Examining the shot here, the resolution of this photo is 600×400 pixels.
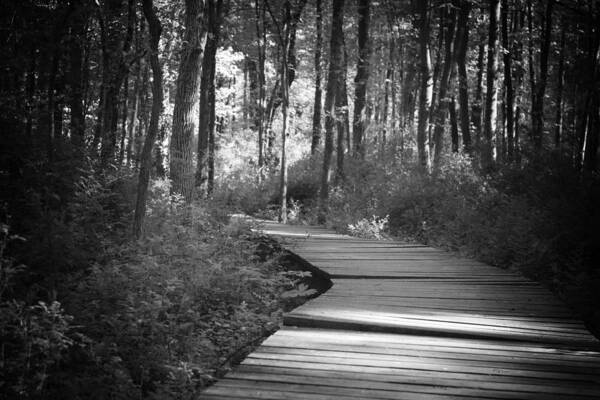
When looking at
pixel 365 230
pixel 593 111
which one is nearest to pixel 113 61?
pixel 365 230

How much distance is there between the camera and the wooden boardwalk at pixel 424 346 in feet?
11.2

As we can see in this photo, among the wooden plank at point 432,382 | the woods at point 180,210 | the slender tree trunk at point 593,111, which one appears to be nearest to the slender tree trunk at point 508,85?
the woods at point 180,210

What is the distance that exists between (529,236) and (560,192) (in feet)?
7.99

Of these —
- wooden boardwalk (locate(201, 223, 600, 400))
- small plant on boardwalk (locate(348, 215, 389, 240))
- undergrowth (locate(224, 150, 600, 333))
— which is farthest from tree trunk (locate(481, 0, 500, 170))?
wooden boardwalk (locate(201, 223, 600, 400))

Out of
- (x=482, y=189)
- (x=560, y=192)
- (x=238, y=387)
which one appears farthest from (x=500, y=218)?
(x=238, y=387)

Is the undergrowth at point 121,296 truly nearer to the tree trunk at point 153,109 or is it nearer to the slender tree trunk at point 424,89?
the tree trunk at point 153,109

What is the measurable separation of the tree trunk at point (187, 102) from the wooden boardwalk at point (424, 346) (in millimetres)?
5429

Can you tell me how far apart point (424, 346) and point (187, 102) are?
8.60 m

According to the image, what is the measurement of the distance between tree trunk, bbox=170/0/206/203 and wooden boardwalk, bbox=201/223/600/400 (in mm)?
5429

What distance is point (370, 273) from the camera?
7.61m

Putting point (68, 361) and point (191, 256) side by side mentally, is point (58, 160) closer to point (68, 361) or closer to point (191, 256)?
point (191, 256)

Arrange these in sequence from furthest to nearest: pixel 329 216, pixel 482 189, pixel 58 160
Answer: pixel 329 216 → pixel 482 189 → pixel 58 160

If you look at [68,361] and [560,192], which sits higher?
[560,192]

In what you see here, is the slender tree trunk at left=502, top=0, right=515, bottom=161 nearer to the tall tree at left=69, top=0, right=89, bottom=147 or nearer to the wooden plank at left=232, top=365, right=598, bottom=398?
the tall tree at left=69, top=0, right=89, bottom=147
